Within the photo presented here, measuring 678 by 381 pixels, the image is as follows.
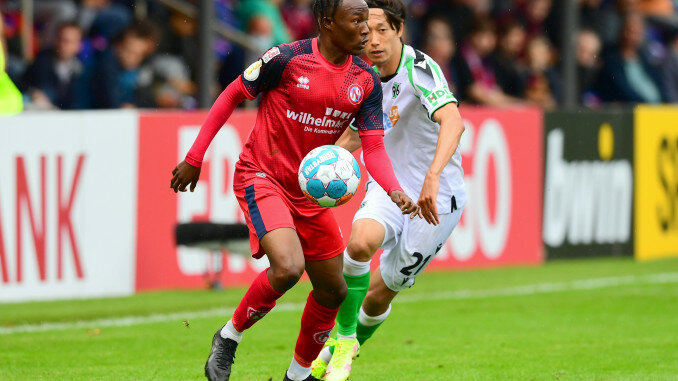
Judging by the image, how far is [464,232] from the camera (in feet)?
43.5

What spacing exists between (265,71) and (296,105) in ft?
0.78

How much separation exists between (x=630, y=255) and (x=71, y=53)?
23.5ft

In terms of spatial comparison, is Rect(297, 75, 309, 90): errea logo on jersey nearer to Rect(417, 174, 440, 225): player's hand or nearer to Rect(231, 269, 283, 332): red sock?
Rect(417, 174, 440, 225): player's hand

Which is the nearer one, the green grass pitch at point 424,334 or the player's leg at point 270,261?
the player's leg at point 270,261

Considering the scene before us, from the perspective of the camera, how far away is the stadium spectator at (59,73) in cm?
1196

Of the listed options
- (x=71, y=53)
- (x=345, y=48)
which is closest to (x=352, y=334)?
(x=345, y=48)

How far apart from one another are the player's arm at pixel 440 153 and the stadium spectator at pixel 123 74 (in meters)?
5.99

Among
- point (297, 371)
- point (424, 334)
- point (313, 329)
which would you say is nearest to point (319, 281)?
point (313, 329)

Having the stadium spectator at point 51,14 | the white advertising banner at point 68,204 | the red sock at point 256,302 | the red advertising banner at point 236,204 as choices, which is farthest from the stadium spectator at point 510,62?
the red sock at point 256,302

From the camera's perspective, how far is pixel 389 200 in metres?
7.32

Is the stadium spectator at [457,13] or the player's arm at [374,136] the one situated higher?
the player's arm at [374,136]

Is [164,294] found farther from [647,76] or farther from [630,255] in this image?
[647,76]

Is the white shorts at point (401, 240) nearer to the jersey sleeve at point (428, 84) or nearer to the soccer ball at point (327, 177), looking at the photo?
the jersey sleeve at point (428, 84)

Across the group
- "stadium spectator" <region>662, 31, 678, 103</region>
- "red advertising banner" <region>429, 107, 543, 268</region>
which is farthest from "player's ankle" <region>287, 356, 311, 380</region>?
"stadium spectator" <region>662, 31, 678, 103</region>
